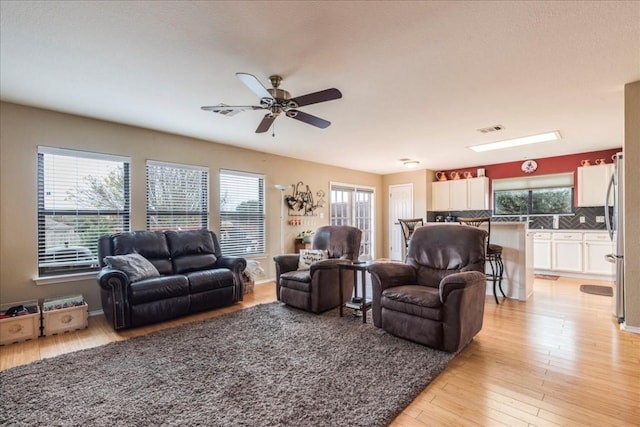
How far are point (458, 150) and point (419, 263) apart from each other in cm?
318

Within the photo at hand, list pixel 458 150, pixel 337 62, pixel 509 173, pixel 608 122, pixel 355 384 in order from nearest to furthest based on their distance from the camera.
Result: pixel 355 384 < pixel 337 62 < pixel 608 122 < pixel 458 150 < pixel 509 173

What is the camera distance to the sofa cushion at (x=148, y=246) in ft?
12.1

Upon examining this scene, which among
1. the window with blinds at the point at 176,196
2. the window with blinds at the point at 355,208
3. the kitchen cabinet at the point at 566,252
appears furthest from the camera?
the window with blinds at the point at 355,208

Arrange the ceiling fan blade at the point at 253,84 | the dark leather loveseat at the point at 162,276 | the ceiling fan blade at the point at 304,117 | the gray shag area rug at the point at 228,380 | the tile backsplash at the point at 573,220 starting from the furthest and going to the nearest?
the tile backsplash at the point at 573,220 → the dark leather loveseat at the point at 162,276 → the ceiling fan blade at the point at 304,117 → the ceiling fan blade at the point at 253,84 → the gray shag area rug at the point at 228,380

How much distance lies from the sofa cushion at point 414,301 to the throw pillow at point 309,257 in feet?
4.20

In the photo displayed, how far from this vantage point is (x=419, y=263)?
3.32 metres

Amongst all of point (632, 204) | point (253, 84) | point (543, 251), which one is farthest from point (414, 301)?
point (543, 251)

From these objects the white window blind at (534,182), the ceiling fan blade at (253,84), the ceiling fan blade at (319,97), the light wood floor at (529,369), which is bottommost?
the light wood floor at (529,369)

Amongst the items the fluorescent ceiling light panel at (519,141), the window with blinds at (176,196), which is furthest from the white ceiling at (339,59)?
the window with blinds at (176,196)

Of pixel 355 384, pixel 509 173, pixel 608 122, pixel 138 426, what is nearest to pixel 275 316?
pixel 355 384

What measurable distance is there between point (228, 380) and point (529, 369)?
2.29 meters

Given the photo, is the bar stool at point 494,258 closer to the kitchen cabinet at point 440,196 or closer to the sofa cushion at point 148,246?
the kitchen cabinet at point 440,196

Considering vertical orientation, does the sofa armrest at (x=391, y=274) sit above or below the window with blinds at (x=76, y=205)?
below

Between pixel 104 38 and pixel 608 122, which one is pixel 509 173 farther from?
pixel 104 38
